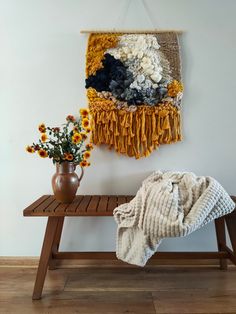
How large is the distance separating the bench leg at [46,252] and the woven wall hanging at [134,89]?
56 cm

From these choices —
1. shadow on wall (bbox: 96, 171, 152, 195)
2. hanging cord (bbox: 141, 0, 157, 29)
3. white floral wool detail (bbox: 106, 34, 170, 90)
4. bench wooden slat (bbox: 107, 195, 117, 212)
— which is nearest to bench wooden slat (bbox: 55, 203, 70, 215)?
bench wooden slat (bbox: 107, 195, 117, 212)

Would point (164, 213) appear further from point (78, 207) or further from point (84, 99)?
point (84, 99)

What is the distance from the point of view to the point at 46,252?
1379 millimetres

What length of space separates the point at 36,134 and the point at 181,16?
3.83ft

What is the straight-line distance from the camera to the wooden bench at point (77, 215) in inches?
53.2

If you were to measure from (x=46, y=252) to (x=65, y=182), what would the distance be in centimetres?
37

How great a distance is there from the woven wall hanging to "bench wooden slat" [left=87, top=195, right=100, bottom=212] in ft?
1.05

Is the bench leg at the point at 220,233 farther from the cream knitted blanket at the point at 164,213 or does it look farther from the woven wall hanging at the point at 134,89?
the woven wall hanging at the point at 134,89

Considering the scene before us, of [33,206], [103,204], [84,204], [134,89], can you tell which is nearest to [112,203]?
[103,204]

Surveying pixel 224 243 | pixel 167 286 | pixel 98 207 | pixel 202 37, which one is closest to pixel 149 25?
pixel 202 37

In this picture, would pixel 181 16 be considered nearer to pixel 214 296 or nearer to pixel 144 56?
pixel 144 56

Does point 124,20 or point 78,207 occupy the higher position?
point 124,20

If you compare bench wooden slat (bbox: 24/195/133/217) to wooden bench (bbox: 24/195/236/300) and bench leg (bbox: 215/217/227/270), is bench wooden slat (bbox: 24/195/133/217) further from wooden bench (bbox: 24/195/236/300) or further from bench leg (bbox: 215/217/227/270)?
bench leg (bbox: 215/217/227/270)

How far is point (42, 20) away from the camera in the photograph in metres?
1.68
